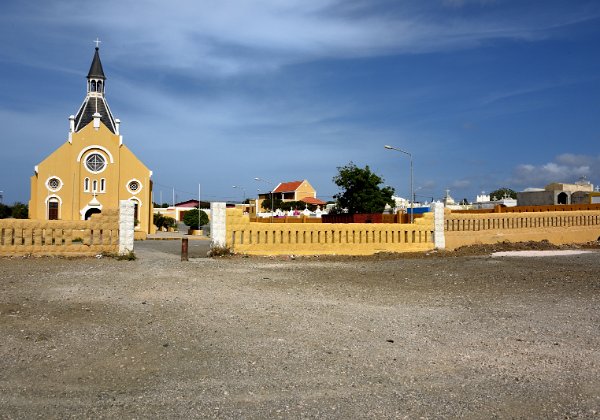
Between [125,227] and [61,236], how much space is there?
237 centimetres

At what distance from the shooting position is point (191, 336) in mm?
7938

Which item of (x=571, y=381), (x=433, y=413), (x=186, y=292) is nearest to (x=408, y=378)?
(x=433, y=413)

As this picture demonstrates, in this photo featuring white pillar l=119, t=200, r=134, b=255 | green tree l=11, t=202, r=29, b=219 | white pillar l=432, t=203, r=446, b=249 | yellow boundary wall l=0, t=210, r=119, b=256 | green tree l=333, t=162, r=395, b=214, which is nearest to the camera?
yellow boundary wall l=0, t=210, r=119, b=256

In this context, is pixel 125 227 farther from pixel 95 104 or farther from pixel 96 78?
pixel 96 78

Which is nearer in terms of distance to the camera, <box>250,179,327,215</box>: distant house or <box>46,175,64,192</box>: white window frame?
<box>46,175,64,192</box>: white window frame

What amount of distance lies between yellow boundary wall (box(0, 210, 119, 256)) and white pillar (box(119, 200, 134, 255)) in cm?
20

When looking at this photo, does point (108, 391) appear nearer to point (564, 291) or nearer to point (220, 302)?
point (220, 302)

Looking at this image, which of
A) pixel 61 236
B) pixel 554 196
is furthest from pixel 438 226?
pixel 554 196

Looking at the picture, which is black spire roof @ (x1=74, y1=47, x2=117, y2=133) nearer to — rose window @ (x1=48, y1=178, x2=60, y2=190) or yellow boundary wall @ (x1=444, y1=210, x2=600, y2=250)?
rose window @ (x1=48, y1=178, x2=60, y2=190)

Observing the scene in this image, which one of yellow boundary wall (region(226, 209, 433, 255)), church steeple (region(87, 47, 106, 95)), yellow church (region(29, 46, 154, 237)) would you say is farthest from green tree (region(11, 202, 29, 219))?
yellow boundary wall (region(226, 209, 433, 255))

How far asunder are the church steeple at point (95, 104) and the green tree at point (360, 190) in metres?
29.4

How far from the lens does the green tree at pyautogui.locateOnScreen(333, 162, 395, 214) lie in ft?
174

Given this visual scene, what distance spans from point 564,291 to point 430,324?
18.3ft

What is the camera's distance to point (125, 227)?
68.2 feet
